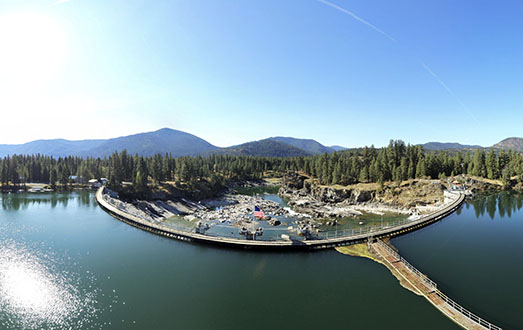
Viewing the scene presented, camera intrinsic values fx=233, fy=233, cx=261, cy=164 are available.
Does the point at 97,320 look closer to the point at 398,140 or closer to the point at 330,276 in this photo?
the point at 330,276

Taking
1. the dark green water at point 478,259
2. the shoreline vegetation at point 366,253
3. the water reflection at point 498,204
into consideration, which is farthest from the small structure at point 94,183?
the water reflection at point 498,204

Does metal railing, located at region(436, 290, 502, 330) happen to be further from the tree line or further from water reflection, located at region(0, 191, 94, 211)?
water reflection, located at region(0, 191, 94, 211)

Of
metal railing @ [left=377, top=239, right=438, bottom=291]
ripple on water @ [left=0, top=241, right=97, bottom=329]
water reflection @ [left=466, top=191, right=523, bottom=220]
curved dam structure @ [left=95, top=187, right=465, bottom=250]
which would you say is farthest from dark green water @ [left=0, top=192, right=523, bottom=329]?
water reflection @ [left=466, top=191, right=523, bottom=220]

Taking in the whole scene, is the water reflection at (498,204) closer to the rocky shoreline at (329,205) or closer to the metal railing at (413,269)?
the rocky shoreline at (329,205)

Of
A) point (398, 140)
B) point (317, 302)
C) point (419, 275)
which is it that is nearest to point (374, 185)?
point (398, 140)

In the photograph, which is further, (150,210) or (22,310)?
(150,210)
